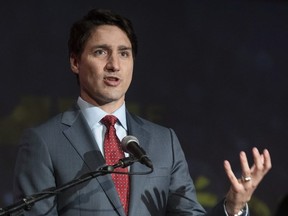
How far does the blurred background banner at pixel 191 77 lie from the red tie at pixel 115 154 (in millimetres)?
1647

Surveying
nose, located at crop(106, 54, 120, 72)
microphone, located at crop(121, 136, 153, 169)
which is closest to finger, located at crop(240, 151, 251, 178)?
microphone, located at crop(121, 136, 153, 169)

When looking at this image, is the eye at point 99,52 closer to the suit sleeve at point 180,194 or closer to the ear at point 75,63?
the ear at point 75,63

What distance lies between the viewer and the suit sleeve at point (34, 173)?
89.4 inches

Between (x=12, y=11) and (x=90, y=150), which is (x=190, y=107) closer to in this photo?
(x=12, y=11)

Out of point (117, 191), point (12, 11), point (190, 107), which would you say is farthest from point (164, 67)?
point (117, 191)

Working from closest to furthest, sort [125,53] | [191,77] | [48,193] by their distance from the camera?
[48,193] → [125,53] → [191,77]

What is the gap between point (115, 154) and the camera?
2400mm

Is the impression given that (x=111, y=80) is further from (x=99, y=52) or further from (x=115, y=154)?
(x=115, y=154)

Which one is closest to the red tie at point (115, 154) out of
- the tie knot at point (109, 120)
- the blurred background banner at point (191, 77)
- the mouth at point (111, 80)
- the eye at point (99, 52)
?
the tie knot at point (109, 120)

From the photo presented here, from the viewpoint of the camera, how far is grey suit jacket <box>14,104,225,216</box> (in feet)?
7.51

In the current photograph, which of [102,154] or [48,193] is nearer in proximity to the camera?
[48,193]

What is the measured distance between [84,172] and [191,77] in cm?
215

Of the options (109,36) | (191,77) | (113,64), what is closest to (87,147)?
(113,64)

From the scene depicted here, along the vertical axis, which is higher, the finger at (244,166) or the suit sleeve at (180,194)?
the finger at (244,166)
